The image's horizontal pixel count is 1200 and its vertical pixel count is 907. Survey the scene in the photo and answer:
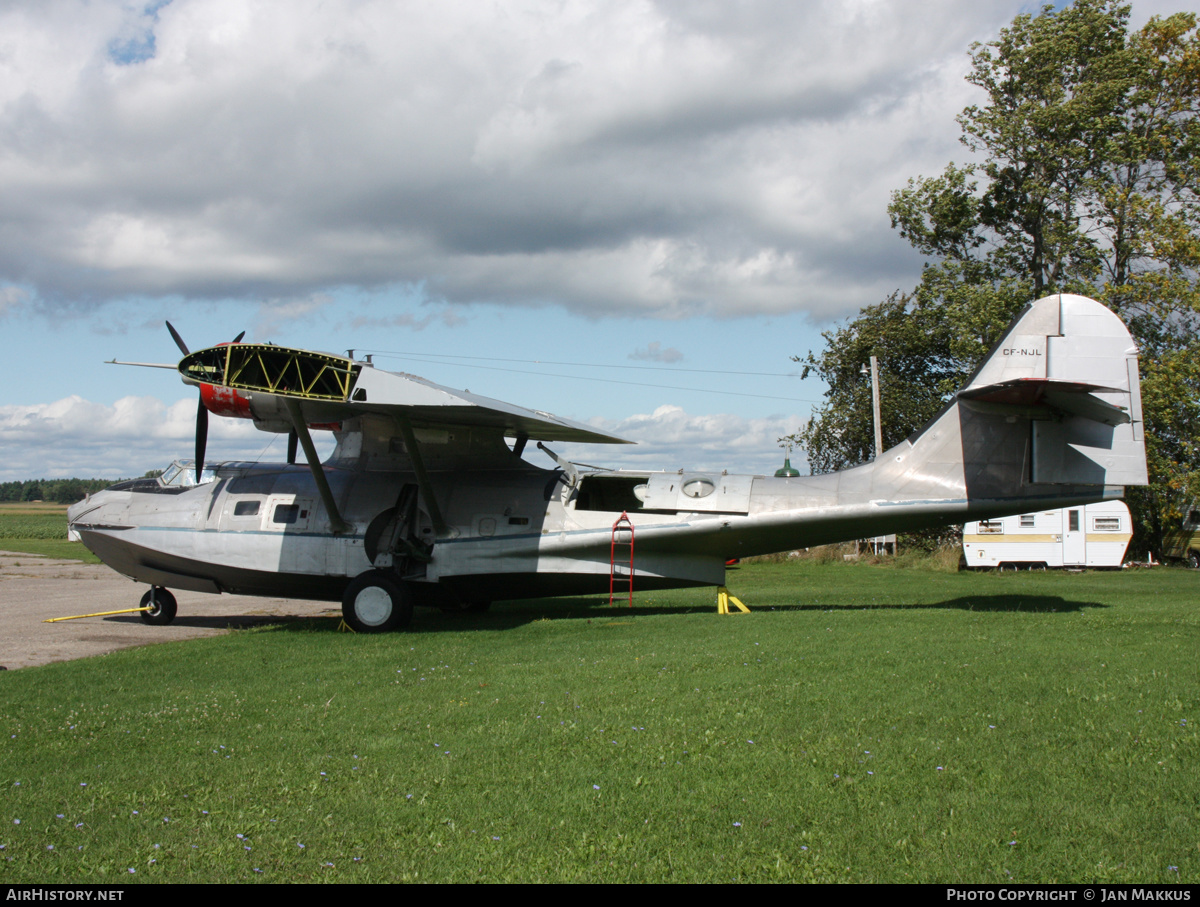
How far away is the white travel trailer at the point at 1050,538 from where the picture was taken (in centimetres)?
3094

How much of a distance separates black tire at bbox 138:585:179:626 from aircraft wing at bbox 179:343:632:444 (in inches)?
203

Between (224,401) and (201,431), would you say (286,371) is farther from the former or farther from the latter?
(201,431)

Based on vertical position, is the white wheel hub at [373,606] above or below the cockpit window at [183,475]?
below

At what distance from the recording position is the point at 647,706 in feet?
25.3

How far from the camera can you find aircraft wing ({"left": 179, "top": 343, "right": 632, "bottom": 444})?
13.0 m

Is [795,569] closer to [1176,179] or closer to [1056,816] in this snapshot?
[1176,179]

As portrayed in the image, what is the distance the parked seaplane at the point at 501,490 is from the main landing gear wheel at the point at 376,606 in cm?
3

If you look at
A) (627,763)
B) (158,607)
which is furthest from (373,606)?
(627,763)

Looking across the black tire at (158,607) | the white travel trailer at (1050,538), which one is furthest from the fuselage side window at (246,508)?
the white travel trailer at (1050,538)

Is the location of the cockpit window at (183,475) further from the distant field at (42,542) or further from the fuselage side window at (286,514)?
the distant field at (42,542)

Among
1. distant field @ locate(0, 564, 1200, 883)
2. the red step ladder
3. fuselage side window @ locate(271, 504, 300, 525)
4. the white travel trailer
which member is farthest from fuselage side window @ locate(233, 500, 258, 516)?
the white travel trailer

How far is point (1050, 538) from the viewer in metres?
31.4

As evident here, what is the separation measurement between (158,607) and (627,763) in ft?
47.6
